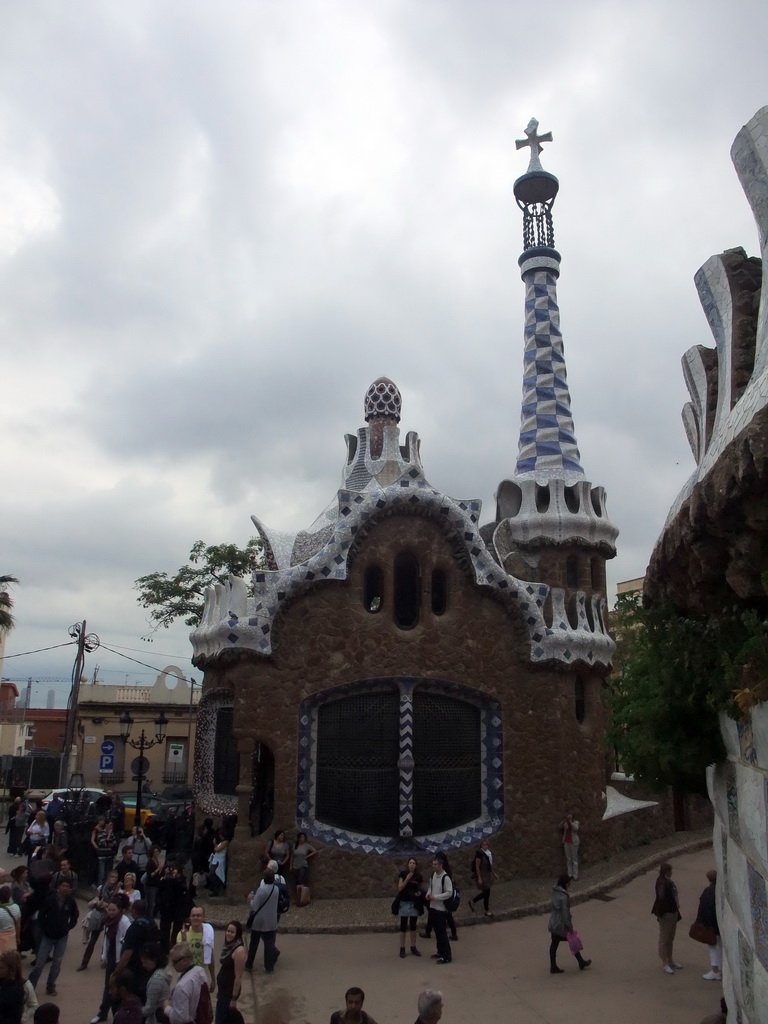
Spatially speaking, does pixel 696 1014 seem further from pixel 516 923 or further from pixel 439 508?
pixel 439 508

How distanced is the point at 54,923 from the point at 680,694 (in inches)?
223

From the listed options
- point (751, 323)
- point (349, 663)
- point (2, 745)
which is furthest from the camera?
point (2, 745)

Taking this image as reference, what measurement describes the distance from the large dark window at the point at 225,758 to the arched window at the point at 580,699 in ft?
18.2

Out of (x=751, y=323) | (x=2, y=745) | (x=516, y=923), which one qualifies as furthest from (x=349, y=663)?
(x=2, y=745)

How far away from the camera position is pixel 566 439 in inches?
652

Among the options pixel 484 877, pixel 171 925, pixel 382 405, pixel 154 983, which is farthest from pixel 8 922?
pixel 382 405

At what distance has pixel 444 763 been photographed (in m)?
12.2

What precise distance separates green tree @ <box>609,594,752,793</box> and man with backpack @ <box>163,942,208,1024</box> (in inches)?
122

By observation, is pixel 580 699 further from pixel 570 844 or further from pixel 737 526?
pixel 737 526

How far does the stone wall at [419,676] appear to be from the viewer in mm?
11477

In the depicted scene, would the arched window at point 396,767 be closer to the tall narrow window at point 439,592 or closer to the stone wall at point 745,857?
the tall narrow window at point 439,592

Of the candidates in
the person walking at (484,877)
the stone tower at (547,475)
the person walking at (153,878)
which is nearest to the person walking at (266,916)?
the person walking at (153,878)

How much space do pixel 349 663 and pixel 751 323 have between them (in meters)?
8.47

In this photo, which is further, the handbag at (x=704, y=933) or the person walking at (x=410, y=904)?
the person walking at (x=410, y=904)
